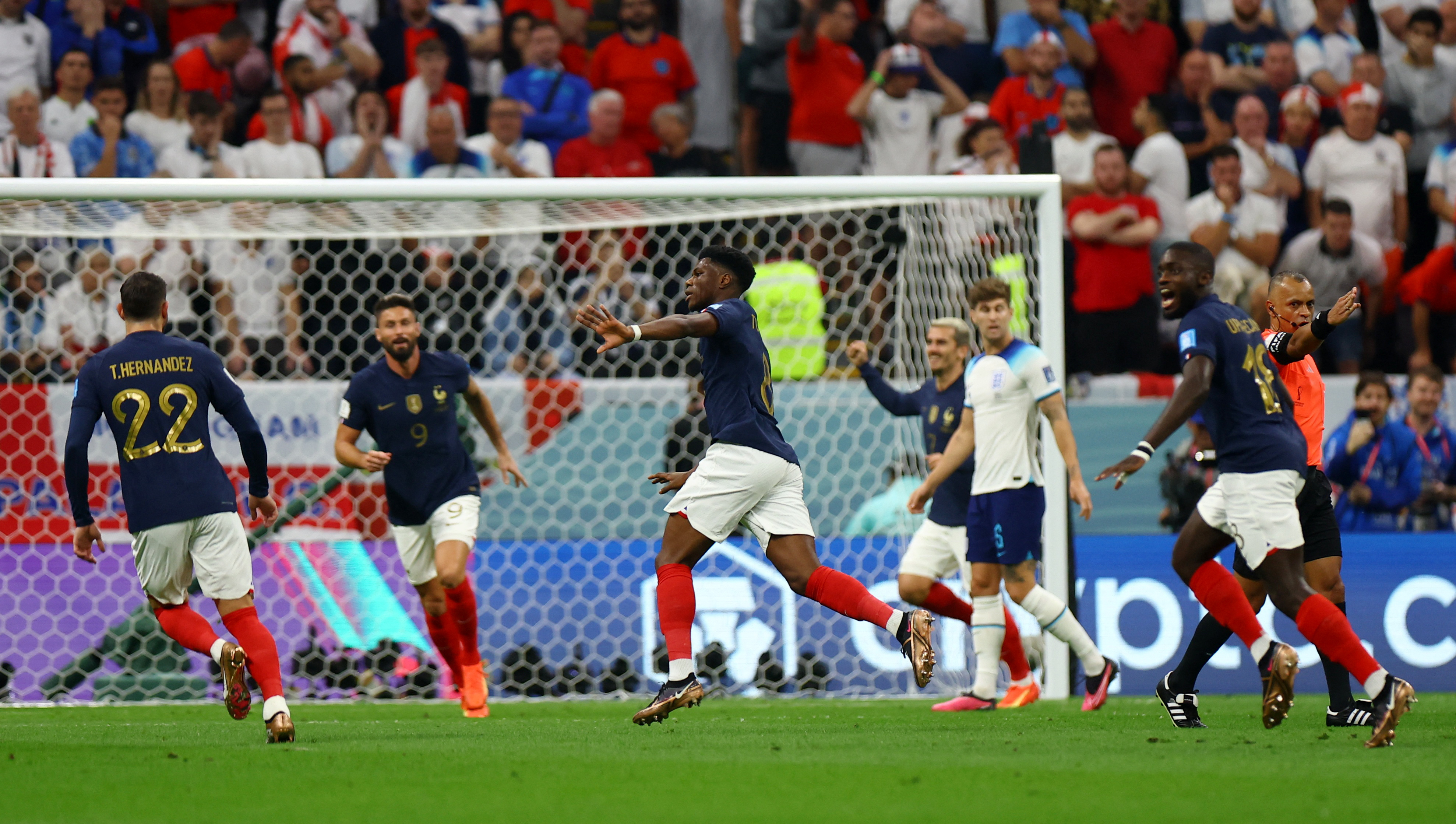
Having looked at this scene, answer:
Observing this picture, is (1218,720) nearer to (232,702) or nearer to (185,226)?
(232,702)

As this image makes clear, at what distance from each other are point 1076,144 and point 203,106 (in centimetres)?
681

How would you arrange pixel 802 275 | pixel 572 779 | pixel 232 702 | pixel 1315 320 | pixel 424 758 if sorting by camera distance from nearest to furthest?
1. pixel 572 779
2. pixel 424 758
3. pixel 232 702
4. pixel 1315 320
5. pixel 802 275

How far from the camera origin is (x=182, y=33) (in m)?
12.9

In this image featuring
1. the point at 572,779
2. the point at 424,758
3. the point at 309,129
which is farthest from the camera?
the point at 309,129

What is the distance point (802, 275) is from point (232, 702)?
5547 millimetres

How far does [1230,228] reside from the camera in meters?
12.0

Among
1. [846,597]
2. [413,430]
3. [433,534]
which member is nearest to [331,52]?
[413,430]

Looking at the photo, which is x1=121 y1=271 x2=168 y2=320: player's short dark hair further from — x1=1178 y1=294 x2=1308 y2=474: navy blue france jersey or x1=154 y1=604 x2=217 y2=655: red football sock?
x1=1178 y1=294 x2=1308 y2=474: navy blue france jersey

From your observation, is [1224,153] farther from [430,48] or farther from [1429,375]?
[430,48]

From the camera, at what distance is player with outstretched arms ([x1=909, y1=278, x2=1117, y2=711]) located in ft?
25.4

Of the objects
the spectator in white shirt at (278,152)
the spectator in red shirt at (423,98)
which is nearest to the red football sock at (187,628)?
the spectator in white shirt at (278,152)

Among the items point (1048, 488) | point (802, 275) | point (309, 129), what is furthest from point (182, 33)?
point (1048, 488)

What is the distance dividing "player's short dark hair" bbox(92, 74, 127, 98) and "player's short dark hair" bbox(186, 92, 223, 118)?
1.79 ft

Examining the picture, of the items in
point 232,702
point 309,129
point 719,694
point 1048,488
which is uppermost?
point 309,129
